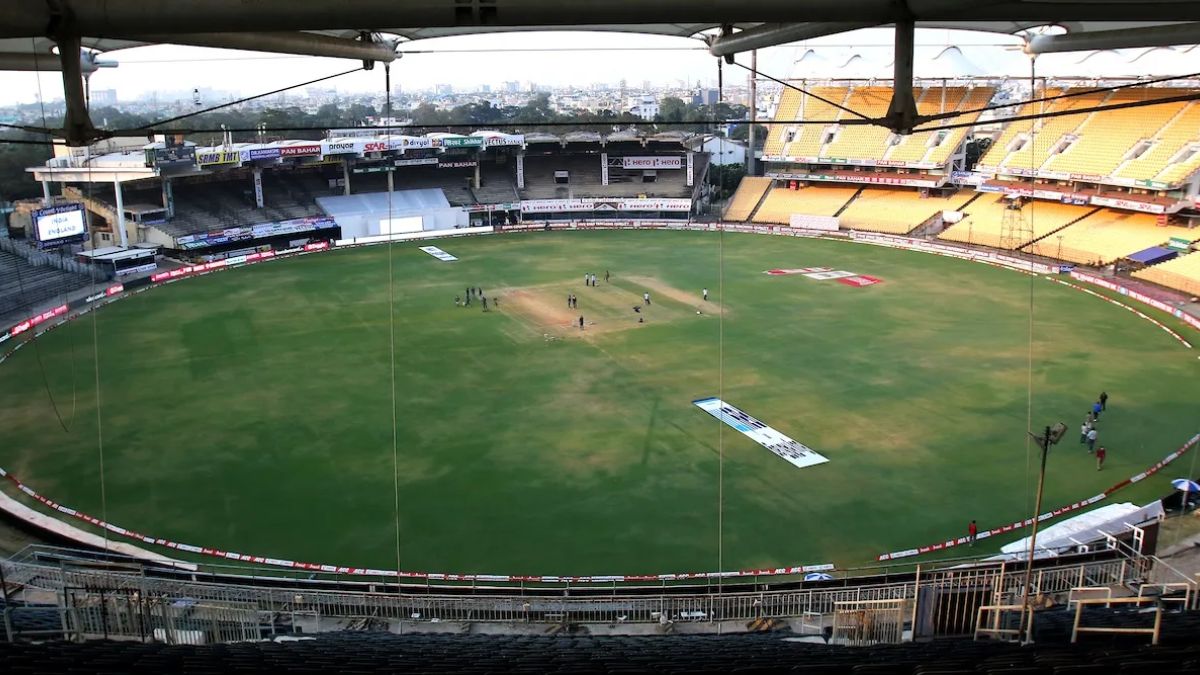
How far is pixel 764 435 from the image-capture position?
20047 mm

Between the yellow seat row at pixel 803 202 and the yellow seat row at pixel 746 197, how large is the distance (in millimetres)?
765

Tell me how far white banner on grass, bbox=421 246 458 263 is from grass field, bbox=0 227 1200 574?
7224mm

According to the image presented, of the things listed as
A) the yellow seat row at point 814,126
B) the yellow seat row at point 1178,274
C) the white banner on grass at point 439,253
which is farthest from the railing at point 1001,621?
the yellow seat row at point 814,126

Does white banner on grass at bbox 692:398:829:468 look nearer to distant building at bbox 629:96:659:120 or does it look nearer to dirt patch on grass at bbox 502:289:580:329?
dirt patch on grass at bbox 502:289:580:329

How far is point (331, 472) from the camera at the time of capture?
60.7 feet

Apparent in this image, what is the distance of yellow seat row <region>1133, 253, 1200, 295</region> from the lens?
3194 cm

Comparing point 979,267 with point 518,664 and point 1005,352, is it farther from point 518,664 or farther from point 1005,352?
point 518,664

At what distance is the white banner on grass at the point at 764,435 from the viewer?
61.6 ft

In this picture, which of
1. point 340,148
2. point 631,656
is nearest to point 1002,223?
point 340,148

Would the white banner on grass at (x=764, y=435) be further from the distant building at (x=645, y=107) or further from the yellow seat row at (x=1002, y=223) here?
the distant building at (x=645, y=107)

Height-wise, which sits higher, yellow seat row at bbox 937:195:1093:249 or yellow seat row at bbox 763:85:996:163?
yellow seat row at bbox 763:85:996:163

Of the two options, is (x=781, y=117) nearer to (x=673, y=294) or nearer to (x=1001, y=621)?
(x=673, y=294)

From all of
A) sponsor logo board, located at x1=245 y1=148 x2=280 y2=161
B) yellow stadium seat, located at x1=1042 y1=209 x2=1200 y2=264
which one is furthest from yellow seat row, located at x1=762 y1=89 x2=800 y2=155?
sponsor logo board, located at x1=245 y1=148 x2=280 y2=161

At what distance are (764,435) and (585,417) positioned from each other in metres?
4.24
